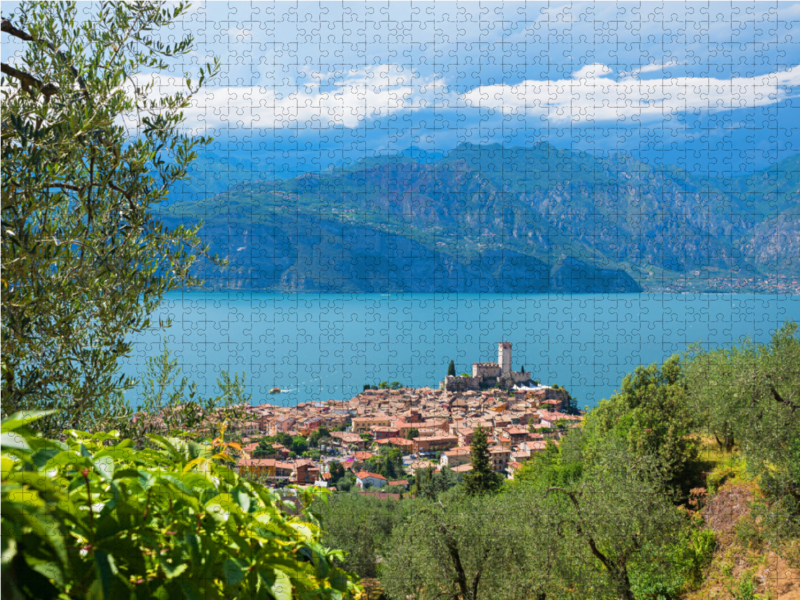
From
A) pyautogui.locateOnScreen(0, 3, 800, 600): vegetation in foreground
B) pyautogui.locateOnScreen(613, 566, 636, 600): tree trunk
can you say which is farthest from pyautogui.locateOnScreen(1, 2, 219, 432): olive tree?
pyautogui.locateOnScreen(613, 566, 636, 600): tree trunk

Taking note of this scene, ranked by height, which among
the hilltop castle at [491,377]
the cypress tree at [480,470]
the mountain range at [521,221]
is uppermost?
the mountain range at [521,221]

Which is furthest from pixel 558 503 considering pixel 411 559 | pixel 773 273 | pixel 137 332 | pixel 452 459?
pixel 452 459

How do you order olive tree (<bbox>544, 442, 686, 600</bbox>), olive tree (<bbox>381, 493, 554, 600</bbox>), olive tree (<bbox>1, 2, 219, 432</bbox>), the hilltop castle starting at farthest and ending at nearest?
1. the hilltop castle
2. olive tree (<bbox>544, 442, 686, 600</bbox>)
3. olive tree (<bbox>381, 493, 554, 600</bbox>)
4. olive tree (<bbox>1, 2, 219, 432</bbox>)

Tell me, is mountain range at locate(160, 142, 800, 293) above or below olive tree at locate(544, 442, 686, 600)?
above

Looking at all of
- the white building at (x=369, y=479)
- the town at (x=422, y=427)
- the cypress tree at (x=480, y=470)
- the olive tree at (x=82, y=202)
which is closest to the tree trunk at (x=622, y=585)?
the town at (x=422, y=427)

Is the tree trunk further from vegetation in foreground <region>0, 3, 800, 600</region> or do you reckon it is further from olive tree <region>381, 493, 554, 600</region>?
olive tree <region>381, 493, 554, 600</region>

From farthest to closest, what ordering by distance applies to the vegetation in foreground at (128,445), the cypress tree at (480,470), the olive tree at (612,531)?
the cypress tree at (480,470), the olive tree at (612,531), the vegetation in foreground at (128,445)

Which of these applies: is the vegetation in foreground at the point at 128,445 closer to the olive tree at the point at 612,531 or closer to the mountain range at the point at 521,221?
the olive tree at the point at 612,531
